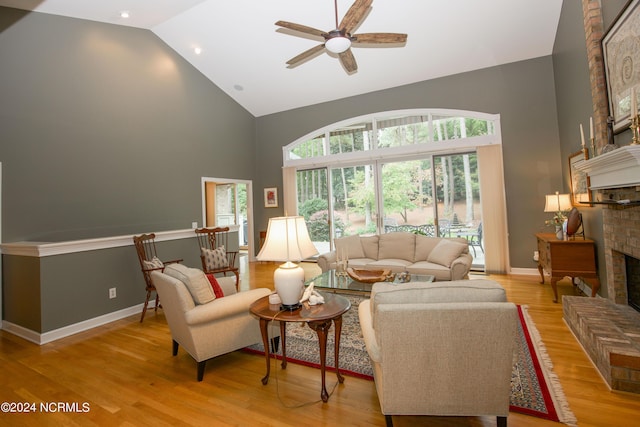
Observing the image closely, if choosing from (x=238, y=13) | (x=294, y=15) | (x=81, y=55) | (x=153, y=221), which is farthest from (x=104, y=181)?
(x=294, y=15)

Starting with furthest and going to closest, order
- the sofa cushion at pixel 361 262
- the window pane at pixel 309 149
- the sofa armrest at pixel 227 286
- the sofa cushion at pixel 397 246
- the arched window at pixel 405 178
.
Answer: the window pane at pixel 309 149
the arched window at pixel 405 178
the sofa cushion at pixel 397 246
the sofa cushion at pixel 361 262
the sofa armrest at pixel 227 286

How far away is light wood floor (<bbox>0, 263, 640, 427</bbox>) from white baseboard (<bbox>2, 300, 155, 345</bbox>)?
0.12 m

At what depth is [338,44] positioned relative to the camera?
→ 9.96ft

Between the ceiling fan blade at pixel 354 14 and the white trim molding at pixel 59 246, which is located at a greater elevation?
the ceiling fan blade at pixel 354 14

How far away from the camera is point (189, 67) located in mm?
6125

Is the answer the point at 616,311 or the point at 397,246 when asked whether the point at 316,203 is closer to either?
the point at 397,246

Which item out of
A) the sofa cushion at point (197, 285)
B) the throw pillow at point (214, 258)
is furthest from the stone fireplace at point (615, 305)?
the throw pillow at point (214, 258)

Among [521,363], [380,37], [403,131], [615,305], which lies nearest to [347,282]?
[521,363]

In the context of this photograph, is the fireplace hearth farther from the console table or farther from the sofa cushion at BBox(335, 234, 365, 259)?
the sofa cushion at BBox(335, 234, 365, 259)

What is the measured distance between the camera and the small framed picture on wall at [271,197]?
25.0 feet

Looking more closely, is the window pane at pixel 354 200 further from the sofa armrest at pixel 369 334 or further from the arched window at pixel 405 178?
the sofa armrest at pixel 369 334

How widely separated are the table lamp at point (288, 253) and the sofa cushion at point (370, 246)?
2.81m

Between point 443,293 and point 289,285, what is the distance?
1.03 metres

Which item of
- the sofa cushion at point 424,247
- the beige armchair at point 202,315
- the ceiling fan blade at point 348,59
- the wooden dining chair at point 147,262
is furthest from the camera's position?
the sofa cushion at point 424,247
